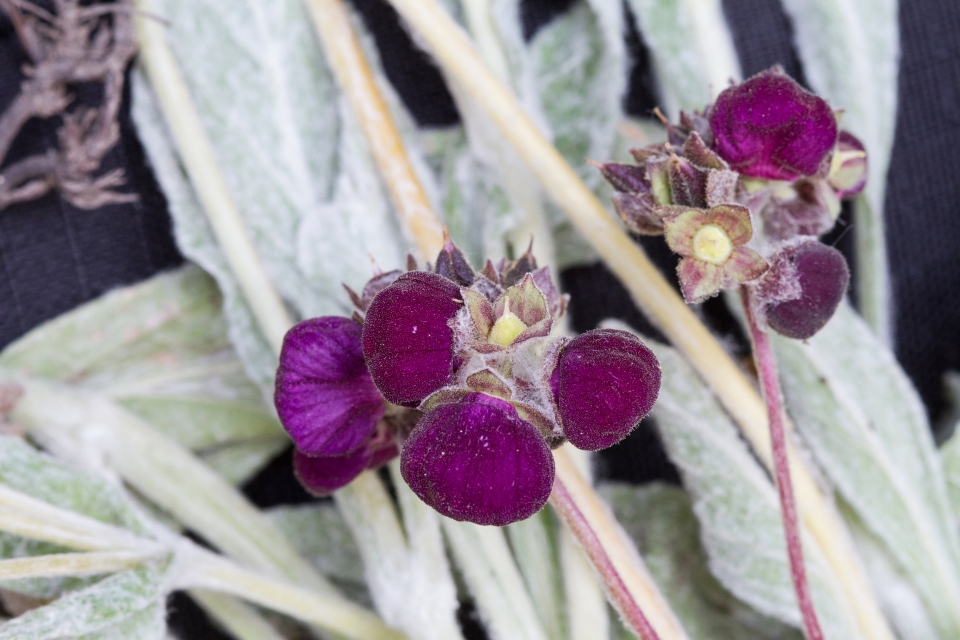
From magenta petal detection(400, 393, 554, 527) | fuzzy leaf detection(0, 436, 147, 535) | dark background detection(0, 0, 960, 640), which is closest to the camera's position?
magenta petal detection(400, 393, 554, 527)

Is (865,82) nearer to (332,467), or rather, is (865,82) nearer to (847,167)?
(847,167)

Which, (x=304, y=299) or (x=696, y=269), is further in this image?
→ (x=304, y=299)

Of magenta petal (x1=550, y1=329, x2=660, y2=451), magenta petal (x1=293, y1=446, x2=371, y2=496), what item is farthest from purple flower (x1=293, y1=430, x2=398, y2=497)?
magenta petal (x1=550, y1=329, x2=660, y2=451)

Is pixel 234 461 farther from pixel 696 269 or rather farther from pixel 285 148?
pixel 696 269

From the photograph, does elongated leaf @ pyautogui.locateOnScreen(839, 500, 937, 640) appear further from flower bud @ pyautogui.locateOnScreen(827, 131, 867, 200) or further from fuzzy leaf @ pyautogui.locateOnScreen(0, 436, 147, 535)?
fuzzy leaf @ pyautogui.locateOnScreen(0, 436, 147, 535)

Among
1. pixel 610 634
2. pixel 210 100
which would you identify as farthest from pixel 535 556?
pixel 210 100

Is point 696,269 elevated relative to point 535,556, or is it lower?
elevated
